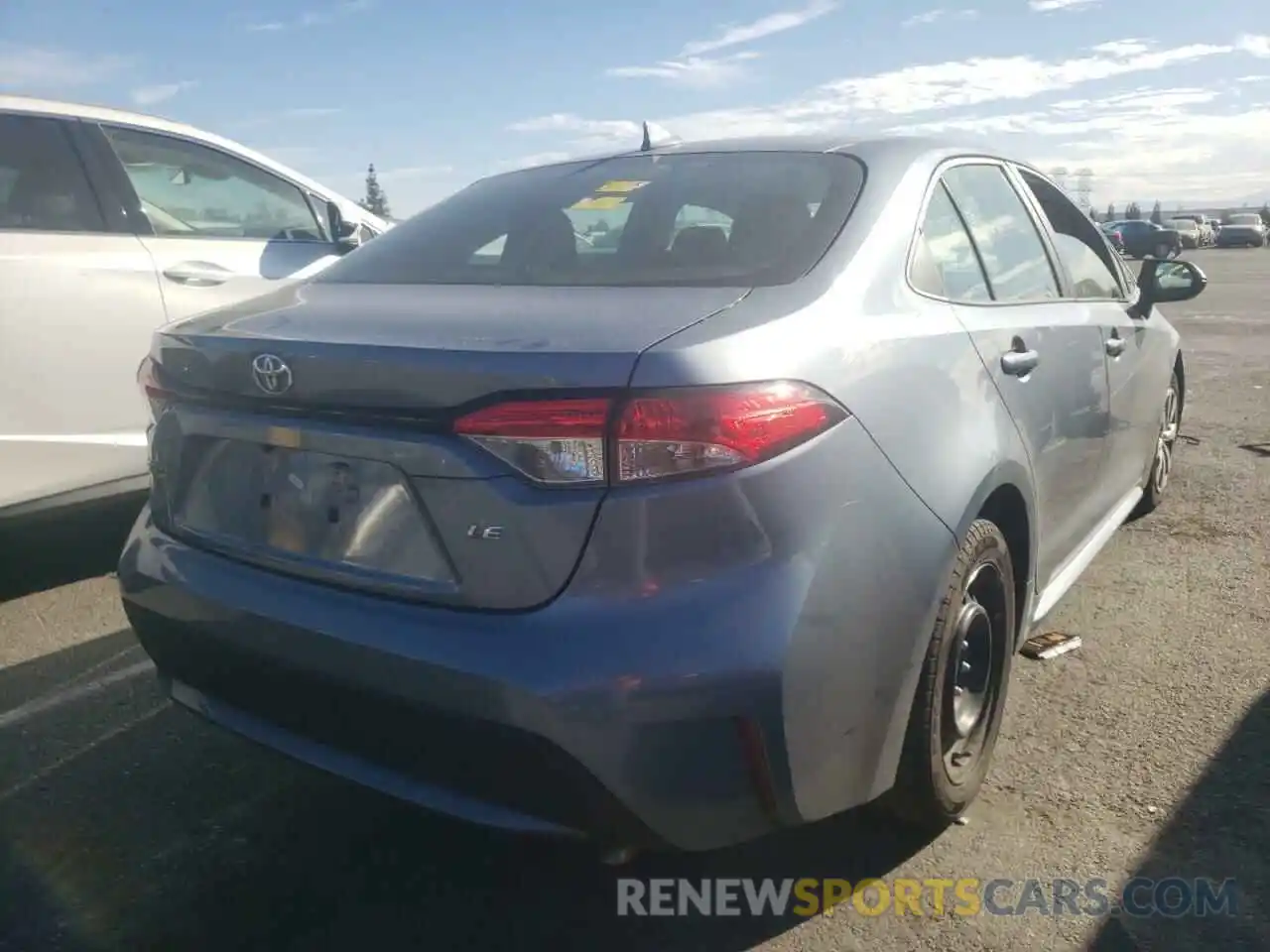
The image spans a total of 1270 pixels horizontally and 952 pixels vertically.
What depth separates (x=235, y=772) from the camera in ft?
9.53

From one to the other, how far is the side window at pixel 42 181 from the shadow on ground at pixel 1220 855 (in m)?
4.07

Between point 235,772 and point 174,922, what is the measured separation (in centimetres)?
64

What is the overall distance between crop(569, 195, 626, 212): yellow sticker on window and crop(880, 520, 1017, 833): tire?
3.92 ft

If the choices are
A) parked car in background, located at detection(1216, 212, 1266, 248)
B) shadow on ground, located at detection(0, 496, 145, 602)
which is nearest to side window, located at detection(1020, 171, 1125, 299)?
shadow on ground, located at detection(0, 496, 145, 602)

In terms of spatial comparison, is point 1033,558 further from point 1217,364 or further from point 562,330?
point 1217,364

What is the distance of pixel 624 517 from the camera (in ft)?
5.95

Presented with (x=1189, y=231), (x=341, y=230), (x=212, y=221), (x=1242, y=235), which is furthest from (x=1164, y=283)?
(x=1189, y=231)

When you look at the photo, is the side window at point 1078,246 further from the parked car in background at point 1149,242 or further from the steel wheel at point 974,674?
the parked car in background at point 1149,242

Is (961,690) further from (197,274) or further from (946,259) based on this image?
(197,274)

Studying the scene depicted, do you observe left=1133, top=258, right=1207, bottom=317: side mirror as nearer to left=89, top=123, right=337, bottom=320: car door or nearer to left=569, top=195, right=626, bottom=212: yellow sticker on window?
left=569, top=195, right=626, bottom=212: yellow sticker on window

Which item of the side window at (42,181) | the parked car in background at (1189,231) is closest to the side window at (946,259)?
the side window at (42,181)

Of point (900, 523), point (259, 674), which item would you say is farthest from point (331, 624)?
point (900, 523)

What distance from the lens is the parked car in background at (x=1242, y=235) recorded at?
50.8 m

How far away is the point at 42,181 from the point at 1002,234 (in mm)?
3443
